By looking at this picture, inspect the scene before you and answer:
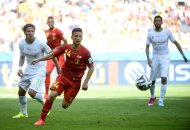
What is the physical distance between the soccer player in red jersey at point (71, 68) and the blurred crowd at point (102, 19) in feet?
58.6

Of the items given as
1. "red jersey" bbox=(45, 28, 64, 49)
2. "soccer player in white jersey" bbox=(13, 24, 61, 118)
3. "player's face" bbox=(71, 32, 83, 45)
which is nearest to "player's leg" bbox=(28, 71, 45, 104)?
"soccer player in white jersey" bbox=(13, 24, 61, 118)

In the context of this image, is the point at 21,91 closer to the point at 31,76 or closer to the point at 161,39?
the point at 31,76

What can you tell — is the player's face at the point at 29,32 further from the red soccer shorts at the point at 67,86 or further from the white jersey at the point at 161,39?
the white jersey at the point at 161,39

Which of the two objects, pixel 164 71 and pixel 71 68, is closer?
pixel 71 68

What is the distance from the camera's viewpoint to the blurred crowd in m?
30.3

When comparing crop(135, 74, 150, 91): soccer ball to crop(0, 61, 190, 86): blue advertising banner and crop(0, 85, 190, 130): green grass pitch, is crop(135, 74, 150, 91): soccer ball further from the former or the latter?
crop(0, 61, 190, 86): blue advertising banner

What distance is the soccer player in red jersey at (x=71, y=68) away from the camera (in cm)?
1148

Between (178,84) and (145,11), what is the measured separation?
4696mm

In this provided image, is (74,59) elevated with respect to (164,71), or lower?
elevated

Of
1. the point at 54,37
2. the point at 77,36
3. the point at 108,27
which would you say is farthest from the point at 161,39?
the point at 108,27

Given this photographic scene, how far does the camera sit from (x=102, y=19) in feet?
102

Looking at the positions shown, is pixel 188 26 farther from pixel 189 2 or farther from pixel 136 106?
pixel 136 106

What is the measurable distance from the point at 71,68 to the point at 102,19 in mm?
19617

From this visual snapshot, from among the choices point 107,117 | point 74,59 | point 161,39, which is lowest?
point 107,117
